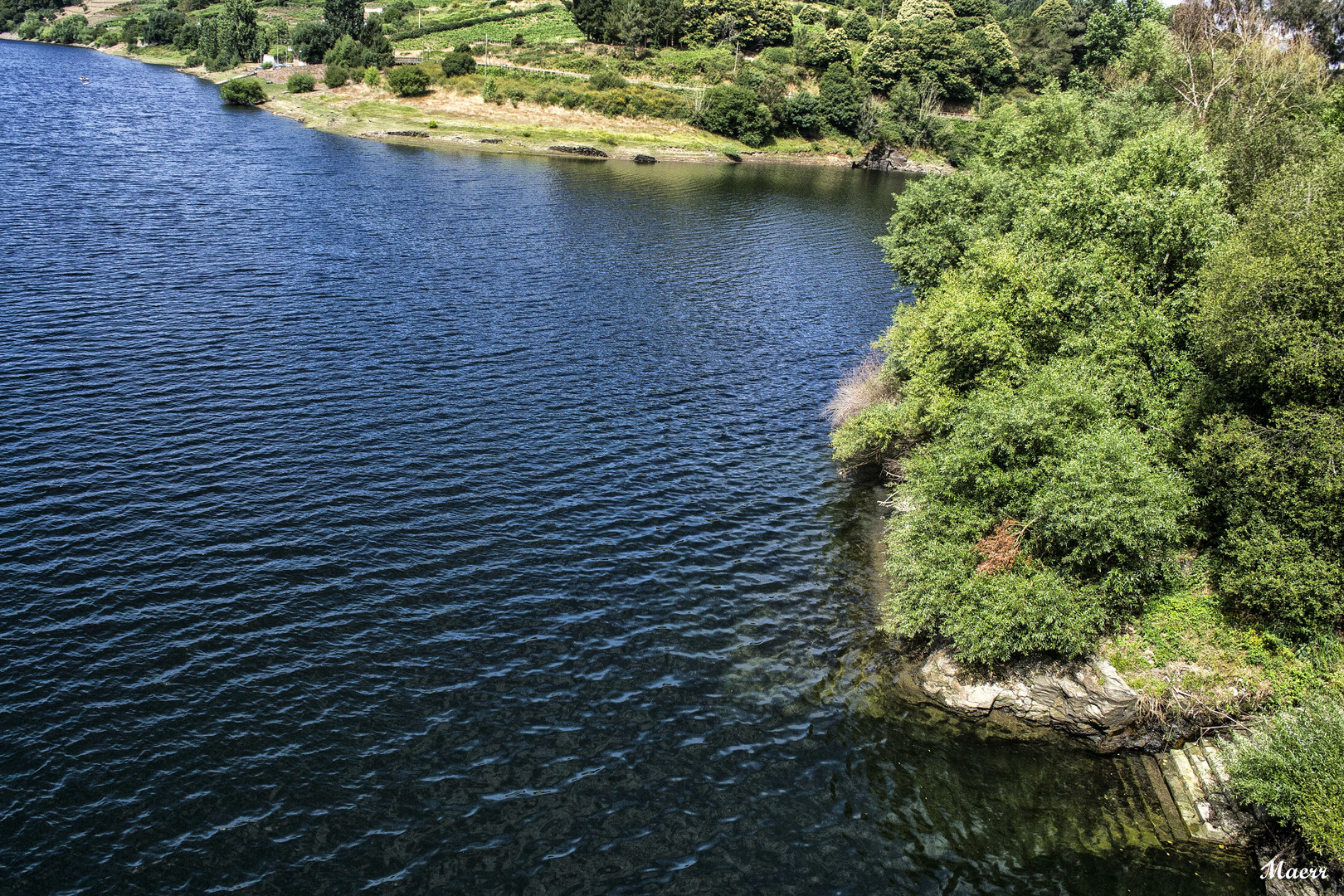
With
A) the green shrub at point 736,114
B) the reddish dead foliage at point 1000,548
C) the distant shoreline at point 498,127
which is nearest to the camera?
the reddish dead foliage at point 1000,548

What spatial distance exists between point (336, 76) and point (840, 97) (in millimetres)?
112893

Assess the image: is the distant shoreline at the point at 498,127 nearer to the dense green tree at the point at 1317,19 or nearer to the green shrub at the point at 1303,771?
the dense green tree at the point at 1317,19

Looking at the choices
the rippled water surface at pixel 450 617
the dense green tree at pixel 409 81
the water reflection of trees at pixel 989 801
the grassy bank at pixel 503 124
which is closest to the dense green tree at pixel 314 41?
the grassy bank at pixel 503 124

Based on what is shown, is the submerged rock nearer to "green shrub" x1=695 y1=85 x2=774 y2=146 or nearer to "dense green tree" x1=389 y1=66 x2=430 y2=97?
"green shrub" x1=695 y1=85 x2=774 y2=146

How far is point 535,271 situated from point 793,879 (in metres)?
65.3

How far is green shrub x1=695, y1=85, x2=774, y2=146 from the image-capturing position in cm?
17962

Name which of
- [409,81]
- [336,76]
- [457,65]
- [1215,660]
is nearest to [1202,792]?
[1215,660]

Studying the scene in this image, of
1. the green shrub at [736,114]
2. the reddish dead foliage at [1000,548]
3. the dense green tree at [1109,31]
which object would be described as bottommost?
the reddish dead foliage at [1000,548]

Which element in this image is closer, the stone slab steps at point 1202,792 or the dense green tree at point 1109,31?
the stone slab steps at point 1202,792

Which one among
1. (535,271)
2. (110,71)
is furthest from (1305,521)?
(110,71)

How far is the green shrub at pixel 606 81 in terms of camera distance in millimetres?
183375

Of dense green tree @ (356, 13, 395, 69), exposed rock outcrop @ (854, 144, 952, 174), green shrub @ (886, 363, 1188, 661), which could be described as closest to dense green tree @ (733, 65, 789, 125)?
exposed rock outcrop @ (854, 144, 952, 174)

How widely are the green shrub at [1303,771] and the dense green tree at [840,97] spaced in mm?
185063

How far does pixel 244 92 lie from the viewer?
16888 centimetres
